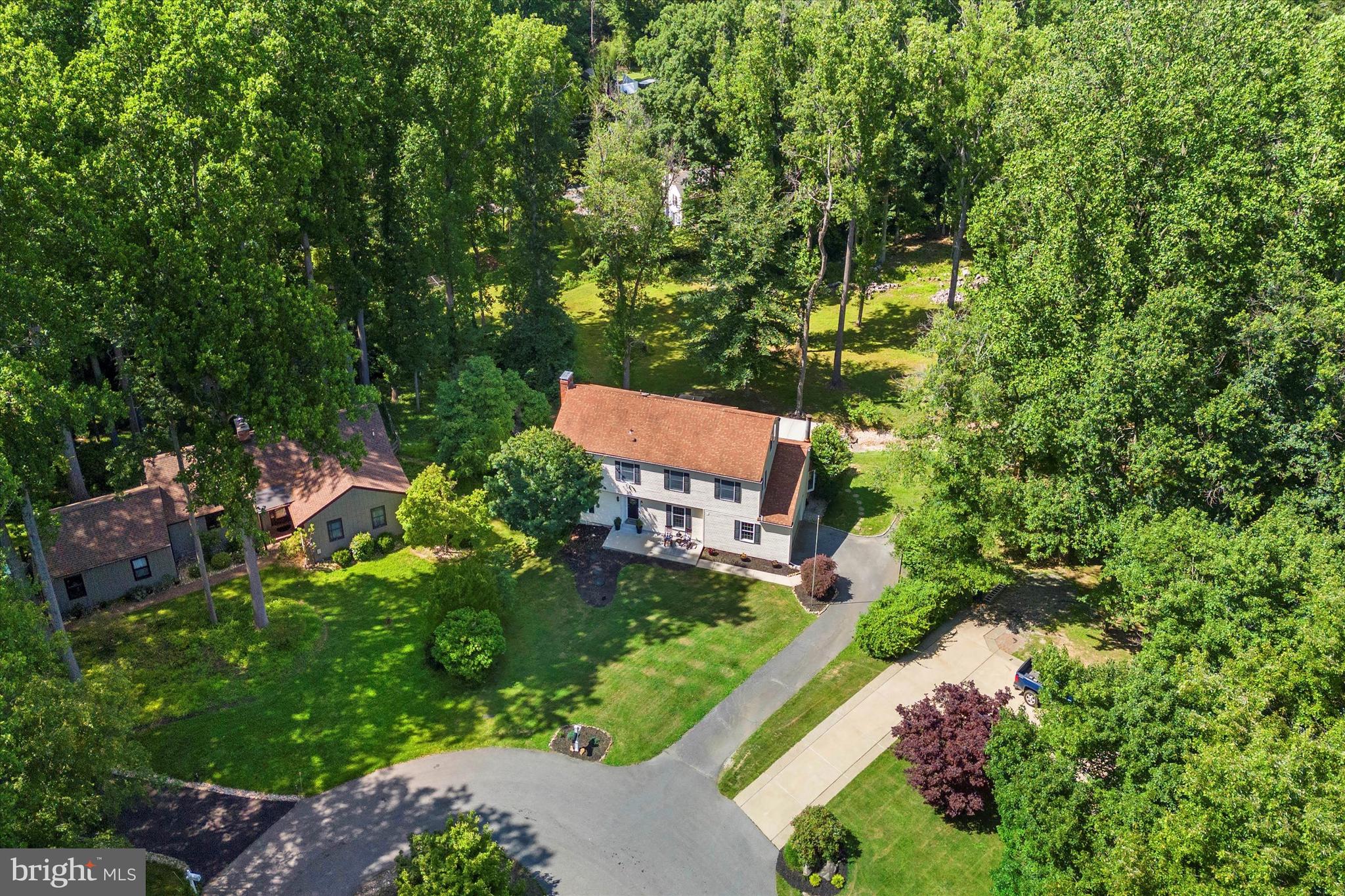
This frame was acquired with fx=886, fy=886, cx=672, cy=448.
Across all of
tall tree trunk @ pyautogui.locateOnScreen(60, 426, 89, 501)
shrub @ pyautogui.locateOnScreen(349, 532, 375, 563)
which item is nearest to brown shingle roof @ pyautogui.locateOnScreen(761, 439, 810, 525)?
shrub @ pyautogui.locateOnScreen(349, 532, 375, 563)

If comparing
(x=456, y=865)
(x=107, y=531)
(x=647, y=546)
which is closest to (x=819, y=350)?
(x=647, y=546)

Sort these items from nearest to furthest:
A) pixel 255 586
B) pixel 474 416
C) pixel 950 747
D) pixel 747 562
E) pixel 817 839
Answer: pixel 817 839 → pixel 950 747 → pixel 255 586 → pixel 747 562 → pixel 474 416

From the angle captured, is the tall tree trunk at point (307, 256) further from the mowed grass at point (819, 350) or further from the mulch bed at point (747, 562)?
the mulch bed at point (747, 562)

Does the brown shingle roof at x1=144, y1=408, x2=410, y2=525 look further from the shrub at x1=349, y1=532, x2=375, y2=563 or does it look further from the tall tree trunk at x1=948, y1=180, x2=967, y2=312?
the tall tree trunk at x1=948, y1=180, x2=967, y2=312

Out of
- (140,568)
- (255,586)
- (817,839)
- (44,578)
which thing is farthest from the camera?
(140,568)

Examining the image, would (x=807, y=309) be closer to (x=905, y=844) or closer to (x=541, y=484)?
(x=541, y=484)
